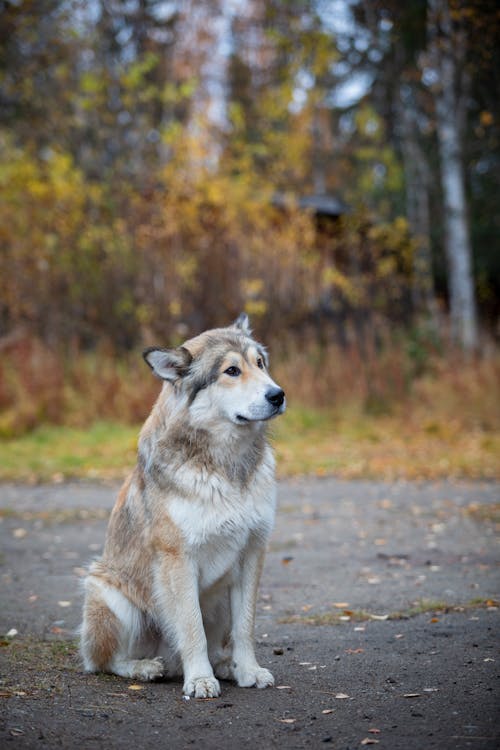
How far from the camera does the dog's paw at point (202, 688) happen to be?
4.46 meters

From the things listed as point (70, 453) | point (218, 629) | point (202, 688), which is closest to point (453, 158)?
point (70, 453)

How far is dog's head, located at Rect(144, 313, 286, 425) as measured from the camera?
4.75m

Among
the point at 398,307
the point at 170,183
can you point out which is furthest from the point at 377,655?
the point at 398,307

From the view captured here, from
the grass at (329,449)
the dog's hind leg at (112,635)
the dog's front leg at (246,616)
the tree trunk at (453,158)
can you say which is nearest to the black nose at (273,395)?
the dog's front leg at (246,616)

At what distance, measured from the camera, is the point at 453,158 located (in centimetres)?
1856

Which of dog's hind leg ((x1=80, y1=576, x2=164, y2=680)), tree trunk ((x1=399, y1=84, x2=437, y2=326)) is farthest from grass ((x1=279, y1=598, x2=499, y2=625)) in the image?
tree trunk ((x1=399, y1=84, x2=437, y2=326))

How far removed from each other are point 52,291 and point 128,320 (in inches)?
74.4

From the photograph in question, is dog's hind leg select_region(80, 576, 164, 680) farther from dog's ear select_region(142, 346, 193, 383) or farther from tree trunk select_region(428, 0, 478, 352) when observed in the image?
tree trunk select_region(428, 0, 478, 352)

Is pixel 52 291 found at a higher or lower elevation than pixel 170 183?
lower

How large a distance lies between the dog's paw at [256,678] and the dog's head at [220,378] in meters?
1.36

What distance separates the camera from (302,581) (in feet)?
23.8

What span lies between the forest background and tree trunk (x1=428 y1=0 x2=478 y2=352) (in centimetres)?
5

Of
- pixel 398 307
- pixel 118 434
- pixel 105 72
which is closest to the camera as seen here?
pixel 118 434

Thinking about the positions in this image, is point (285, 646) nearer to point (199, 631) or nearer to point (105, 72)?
point (199, 631)
